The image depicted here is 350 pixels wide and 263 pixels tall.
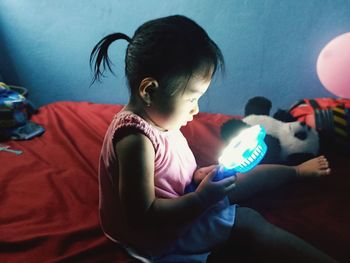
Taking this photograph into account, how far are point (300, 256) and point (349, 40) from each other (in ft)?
2.64

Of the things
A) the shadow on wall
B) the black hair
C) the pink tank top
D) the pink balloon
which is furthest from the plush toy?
the shadow on wall

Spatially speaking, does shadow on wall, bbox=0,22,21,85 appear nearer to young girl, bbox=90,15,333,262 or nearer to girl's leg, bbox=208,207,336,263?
young girl, bbox=90,15,333,262

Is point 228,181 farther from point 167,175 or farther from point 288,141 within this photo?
point 288,141

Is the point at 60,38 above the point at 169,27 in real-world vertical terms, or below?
below

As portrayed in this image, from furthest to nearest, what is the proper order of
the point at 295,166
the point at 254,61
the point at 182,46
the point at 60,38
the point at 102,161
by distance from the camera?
the point at 60,38 < the point at 254,61 < the point at 295,166 < the point at 102,161 < the point at 182,46

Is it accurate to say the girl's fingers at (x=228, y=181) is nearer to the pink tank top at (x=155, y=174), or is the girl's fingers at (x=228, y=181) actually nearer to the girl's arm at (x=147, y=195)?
the girl's arm at (x=147, y=195)

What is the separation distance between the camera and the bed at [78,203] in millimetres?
732

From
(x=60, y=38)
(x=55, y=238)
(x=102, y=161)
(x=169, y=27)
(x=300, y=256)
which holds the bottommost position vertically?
(x=55, y=238)

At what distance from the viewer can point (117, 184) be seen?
635mm

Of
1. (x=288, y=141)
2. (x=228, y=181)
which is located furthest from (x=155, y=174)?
(x=288, y=141)

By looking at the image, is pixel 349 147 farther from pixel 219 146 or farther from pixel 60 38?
pixel 60 38

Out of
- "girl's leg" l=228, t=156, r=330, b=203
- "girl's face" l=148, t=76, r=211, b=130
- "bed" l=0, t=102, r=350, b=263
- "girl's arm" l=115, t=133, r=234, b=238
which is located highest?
"girl's face" l=148, t=76, r=211, b=130

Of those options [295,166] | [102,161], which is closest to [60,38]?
[102,161]

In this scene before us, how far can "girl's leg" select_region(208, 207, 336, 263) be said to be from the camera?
2.10ft
